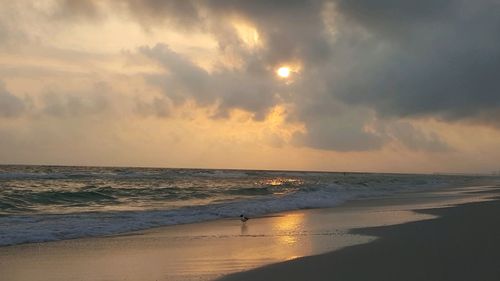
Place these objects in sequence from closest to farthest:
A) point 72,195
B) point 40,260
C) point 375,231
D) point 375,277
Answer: point 375,277 < point 40,260 < point 375,231 < point 72,195

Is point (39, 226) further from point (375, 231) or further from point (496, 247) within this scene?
point (496, 247)

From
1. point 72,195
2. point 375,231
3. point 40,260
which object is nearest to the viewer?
point 40,260

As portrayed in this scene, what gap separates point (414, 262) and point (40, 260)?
6408 millimetres

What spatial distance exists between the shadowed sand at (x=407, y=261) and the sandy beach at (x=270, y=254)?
0.01m

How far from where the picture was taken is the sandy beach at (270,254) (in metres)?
6.99

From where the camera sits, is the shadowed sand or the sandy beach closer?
the shadowed sand

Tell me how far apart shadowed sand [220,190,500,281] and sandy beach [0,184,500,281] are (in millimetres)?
14

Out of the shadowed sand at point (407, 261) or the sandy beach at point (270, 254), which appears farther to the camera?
the sandy beach at point (270, 254)

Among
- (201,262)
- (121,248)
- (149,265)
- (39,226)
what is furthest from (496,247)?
(39,226)

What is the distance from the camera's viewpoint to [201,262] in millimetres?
7957

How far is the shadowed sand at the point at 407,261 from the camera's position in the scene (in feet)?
21.8

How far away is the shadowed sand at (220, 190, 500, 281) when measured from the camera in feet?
21.8

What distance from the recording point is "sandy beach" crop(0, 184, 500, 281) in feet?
22.9

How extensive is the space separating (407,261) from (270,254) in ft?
7.80
